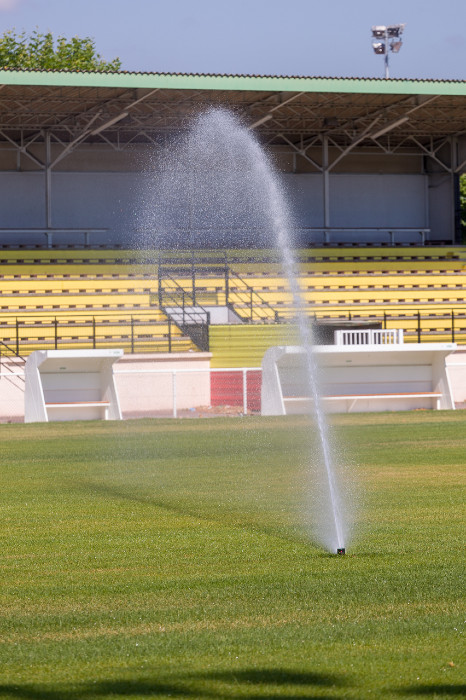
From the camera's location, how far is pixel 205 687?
14.6ft

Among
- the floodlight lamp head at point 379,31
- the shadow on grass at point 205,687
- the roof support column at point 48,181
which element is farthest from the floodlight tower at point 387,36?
the shadow on grass at point 205,687

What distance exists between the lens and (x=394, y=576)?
6.60 metres

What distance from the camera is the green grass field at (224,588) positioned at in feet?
15.1

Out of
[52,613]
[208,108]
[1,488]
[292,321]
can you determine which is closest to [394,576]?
[52,613]

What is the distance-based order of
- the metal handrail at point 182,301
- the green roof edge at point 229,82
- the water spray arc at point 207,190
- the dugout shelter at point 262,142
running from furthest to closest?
the water spray arc at point 207,190 → the dugout shelter at point 262,142 → the metal handrail at point 182,301 → the green roof edge at point 229,82

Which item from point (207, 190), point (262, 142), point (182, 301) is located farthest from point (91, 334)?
point (262, 142)

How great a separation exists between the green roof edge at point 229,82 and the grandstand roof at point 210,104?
3cm

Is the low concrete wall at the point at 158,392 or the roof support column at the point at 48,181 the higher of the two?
the roof support column at the point at 48,181

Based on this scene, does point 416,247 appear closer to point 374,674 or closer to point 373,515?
point 373,515

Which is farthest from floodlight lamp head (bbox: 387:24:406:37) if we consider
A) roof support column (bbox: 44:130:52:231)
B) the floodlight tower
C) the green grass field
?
the green grass field

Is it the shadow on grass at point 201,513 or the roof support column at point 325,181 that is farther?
the roof support column at point 325,181

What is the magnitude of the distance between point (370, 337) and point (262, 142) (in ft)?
54.6

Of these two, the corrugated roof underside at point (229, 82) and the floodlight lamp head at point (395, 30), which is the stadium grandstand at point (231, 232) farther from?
the floodlight lamp head at point (395, 30)

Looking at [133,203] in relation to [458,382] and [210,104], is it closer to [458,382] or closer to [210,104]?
[210,104]
